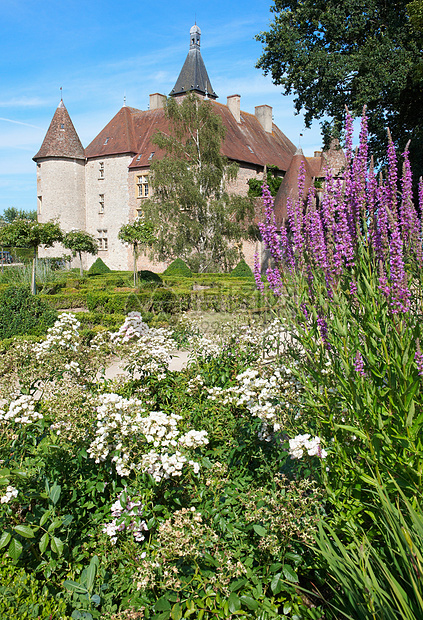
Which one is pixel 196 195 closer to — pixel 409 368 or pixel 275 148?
pixel 275 148

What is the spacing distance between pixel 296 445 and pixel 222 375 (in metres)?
1.97

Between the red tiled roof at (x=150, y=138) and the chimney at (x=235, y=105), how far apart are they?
0.95 feet

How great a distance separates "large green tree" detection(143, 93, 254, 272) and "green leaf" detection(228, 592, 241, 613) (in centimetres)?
2336

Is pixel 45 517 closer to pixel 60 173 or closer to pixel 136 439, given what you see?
pixel 136 439

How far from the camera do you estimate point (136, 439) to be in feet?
8.67

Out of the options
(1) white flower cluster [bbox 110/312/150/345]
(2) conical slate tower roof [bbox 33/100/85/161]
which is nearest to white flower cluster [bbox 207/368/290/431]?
(1) white flower cluster [bbox 110/312/150/345]

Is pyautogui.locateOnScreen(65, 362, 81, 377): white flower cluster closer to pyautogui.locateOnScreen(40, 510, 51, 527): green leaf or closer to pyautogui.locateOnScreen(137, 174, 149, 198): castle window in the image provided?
pyautogui.locateOnScreen(40, 510, 51, 527): green leaf

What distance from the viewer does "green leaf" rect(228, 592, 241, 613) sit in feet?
6.21

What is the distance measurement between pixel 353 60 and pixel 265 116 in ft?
74.3

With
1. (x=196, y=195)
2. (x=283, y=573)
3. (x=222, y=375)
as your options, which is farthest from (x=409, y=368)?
(x=196, y=195)

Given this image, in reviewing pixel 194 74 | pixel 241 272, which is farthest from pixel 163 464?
pixel 194 74

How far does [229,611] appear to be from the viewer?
6.25ft

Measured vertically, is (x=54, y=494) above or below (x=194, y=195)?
below

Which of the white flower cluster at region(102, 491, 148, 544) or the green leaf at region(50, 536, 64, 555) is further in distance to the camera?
the white flower cluster at region(102, 491, 148, 544)
